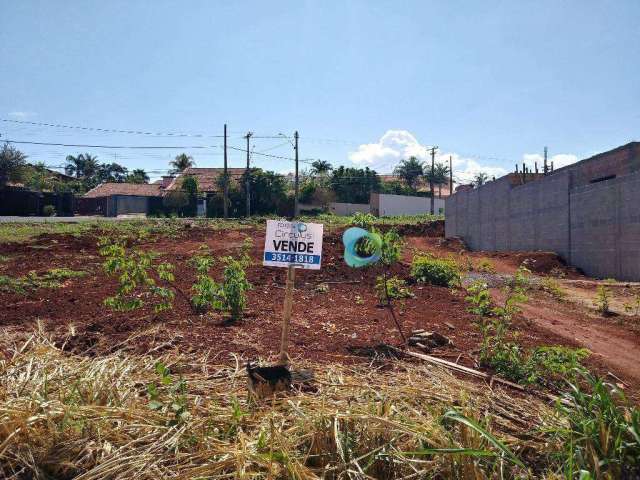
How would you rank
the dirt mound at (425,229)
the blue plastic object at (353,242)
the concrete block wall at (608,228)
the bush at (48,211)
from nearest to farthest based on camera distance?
the blue plastic object at (353,242)
the concrete block wall at (608,228)
the dirt mound at (425,229)
the bush at (48,211)

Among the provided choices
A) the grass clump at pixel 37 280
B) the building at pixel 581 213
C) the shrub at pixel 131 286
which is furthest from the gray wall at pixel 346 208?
the shrub at pixel 131 286

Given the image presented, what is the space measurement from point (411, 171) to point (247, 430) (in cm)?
6331

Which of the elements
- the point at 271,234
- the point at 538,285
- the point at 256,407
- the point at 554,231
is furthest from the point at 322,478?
the point at 554,231

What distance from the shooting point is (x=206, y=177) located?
2034 inches

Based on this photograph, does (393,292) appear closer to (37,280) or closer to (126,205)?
(37,280)

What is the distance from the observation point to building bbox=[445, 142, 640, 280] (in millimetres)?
13853

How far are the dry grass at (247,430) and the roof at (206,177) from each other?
44.8 m

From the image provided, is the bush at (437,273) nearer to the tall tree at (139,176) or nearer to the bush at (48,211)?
the bush at (48,211)

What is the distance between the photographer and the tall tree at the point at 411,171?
2505 inches

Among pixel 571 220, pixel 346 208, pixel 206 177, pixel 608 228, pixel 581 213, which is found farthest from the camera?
pixel 206 177

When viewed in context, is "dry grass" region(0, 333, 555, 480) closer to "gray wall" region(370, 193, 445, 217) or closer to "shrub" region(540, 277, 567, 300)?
"shrub" region(540, 277, 567, 300)

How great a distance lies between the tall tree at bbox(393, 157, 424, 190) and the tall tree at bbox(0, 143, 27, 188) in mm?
43102

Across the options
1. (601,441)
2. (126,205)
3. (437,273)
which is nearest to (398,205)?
(126,205)

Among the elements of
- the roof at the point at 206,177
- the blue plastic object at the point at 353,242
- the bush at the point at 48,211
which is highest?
the roof at the point at 206,177
